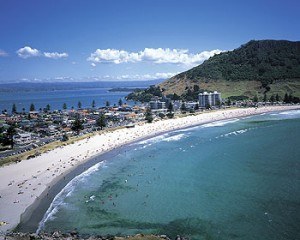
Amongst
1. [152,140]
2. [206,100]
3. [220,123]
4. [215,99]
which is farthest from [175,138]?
[215,99]

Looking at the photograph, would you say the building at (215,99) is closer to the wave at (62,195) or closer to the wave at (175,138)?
the wave at (175,138)

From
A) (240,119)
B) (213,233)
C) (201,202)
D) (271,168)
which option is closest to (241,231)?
(213,233)

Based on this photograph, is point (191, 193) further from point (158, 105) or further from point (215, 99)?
point (215, 99)

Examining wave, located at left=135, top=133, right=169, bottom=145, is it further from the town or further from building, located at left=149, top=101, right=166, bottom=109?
building, located at left=149, top=101, right=166, bottom=109

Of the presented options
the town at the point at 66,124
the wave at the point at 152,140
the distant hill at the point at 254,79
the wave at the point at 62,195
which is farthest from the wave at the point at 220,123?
the distant hill at the point at 254,79

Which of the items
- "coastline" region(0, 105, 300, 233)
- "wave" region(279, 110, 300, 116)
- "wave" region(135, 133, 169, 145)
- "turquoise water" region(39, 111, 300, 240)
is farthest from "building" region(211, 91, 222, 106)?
"turquoise water" region(39, 111, 300, 240)
